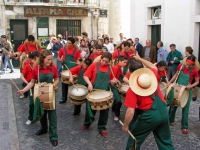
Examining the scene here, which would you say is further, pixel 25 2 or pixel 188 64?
pixel 25 2

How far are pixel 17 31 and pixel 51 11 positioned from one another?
2826 mm

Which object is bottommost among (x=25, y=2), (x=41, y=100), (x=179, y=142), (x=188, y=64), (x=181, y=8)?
(x=179, y=142)

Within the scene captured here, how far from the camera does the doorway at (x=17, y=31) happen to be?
21.9m

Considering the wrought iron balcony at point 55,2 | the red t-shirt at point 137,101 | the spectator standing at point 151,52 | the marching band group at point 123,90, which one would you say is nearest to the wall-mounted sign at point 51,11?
the wrought iron balcony at point 55,2

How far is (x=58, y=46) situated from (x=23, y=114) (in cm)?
588

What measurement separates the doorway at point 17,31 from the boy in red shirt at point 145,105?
18529mm

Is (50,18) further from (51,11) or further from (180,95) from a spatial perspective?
(180,95)

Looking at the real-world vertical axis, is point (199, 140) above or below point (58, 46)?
below

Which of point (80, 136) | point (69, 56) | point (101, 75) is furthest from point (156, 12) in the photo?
point (80, 136)

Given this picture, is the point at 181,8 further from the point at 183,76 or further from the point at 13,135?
the point at 13,135

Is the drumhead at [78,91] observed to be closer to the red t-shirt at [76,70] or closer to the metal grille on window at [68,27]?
the red t-shirt at [76,70]

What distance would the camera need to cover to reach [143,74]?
175 inches

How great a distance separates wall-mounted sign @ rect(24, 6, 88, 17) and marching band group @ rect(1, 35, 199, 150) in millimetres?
13186

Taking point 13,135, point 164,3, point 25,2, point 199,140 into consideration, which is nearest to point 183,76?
point 199,140
